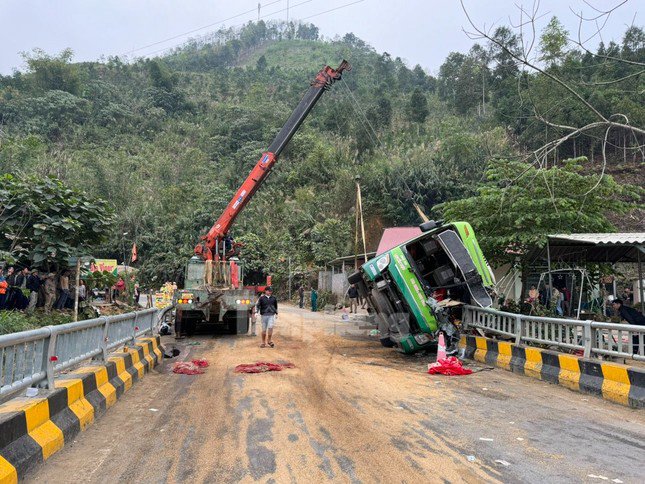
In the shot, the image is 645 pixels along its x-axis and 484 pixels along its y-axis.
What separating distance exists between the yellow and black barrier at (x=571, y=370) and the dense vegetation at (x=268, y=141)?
195 inches

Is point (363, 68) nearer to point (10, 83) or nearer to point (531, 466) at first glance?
point (10, 83)

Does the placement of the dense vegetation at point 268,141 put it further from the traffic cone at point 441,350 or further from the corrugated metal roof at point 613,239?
the traffic cone at point 441,350

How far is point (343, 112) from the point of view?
224 ft

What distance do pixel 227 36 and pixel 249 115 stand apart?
11337cm

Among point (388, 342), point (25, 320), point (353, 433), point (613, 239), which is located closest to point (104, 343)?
point (353, 433)

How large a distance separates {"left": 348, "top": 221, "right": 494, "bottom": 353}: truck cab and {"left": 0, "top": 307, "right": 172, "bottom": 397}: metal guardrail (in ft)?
18.9

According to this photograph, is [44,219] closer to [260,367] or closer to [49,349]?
[260,367]

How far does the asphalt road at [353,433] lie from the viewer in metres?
4.49

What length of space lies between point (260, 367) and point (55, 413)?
5.03 meters

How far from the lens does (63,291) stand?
48.5 ft

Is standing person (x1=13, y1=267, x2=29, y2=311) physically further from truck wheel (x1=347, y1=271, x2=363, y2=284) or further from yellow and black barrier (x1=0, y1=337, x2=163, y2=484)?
truck wheel (x1=347, y1=271, x2=363, y2=284)

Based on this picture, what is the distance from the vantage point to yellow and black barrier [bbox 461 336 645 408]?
714 centimetres

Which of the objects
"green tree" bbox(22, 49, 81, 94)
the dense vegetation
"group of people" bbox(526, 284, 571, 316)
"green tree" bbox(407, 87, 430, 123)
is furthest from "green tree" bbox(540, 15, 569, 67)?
"green tree" bbox(22, 49, 81, 94)

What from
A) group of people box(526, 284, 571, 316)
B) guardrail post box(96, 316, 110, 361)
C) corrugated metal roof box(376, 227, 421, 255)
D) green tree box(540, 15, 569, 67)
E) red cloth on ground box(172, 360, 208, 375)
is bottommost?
red cloth on ground box(172, 360, 208, 375)
